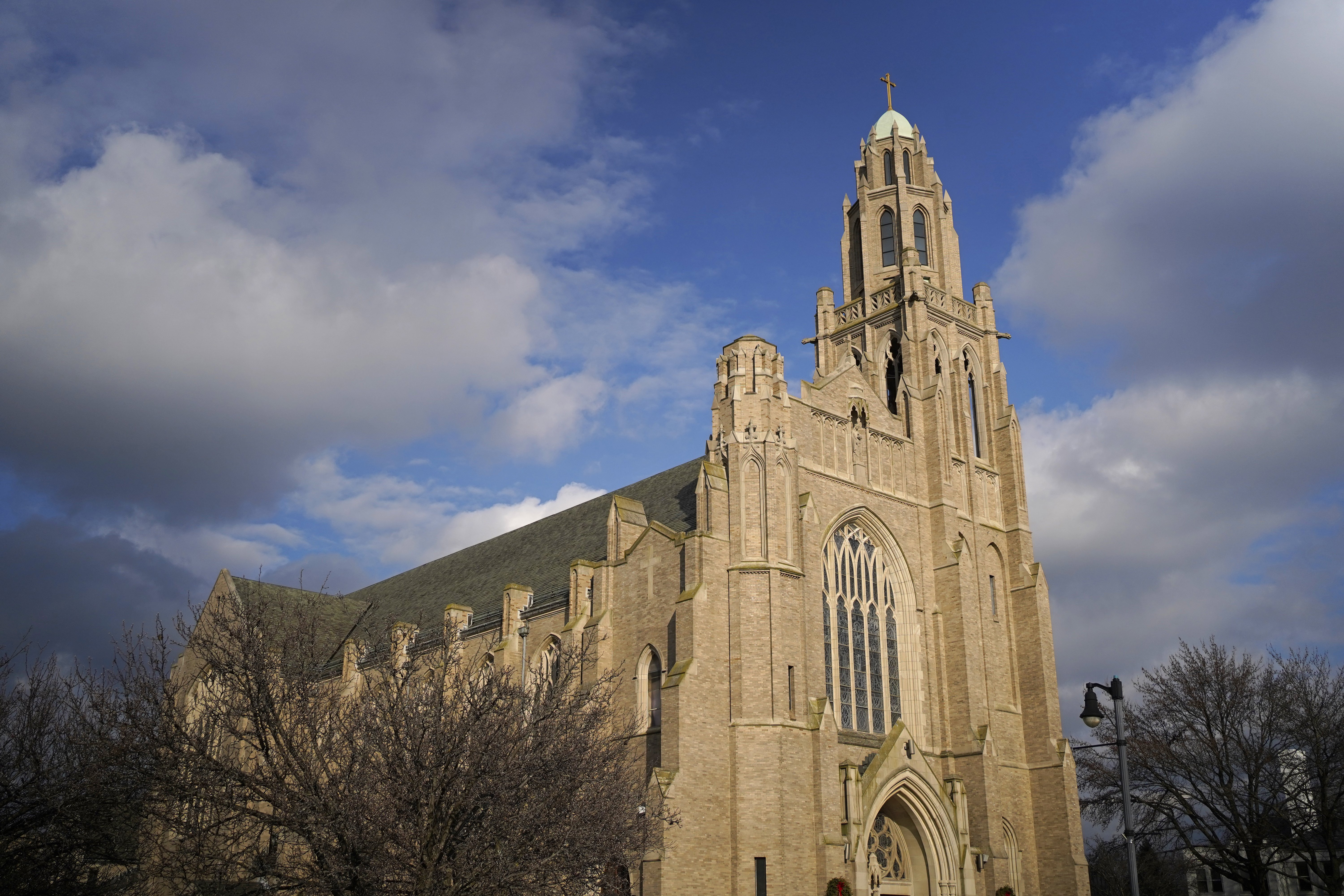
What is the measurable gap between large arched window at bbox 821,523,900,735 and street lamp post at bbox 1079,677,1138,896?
1136 cm

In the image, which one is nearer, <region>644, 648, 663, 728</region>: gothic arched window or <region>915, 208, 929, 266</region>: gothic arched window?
<region>644, 648, 663, 728</region>: gothic arched window

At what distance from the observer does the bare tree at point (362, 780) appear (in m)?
17.2

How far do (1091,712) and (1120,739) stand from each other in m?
0.96

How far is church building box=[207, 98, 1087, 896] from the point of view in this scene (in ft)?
96.2

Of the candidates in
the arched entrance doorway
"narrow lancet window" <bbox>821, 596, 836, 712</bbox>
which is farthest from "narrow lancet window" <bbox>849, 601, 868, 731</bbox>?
the arched entrance doorway

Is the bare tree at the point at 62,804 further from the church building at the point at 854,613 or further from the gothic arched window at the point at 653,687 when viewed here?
the gothic arched window at the point at 653,687

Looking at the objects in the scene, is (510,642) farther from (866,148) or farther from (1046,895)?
(866,148)

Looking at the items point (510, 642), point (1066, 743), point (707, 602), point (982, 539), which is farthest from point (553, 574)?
point (1066, 743)

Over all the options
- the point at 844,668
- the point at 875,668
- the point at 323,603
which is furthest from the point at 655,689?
the point at 323,603

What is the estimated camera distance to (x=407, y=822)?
17594 mm

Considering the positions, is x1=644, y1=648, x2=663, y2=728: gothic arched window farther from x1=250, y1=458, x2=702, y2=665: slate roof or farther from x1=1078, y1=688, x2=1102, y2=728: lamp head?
x1=1078, y1=688, x2=1102, y2=728: lamp head

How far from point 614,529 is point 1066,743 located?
1679 centimetres

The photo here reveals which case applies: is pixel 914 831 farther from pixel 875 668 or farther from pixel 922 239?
pixel 922 239

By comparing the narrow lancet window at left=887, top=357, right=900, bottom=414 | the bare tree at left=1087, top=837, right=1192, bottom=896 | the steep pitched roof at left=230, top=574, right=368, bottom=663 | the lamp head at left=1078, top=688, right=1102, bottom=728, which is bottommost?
the bare tree at left=1087, top=837, right=1192, bottom=896
